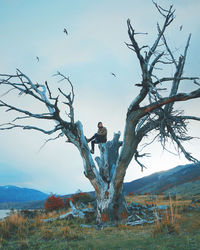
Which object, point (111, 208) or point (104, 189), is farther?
point (104, 189)

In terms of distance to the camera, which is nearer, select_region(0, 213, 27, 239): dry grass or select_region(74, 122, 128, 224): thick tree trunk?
select_region(0, 213, 27, 239): dry grass

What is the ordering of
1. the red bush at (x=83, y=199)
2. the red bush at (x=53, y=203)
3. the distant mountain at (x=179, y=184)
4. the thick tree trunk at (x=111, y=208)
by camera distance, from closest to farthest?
the thick tree trunk at (x=111, y=208) < the red bush at (x=83, y=199) < the red bush at (x=53, y=203) < the distant mountain at (x=179, y=184)

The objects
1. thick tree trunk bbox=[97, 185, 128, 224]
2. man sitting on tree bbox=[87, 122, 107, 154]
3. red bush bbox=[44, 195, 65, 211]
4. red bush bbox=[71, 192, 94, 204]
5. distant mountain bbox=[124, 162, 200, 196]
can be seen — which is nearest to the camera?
thick tree trunk bbox=[97, 185, 128, 224]

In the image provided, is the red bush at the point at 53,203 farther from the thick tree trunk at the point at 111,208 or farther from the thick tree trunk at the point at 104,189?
the thick tree trunk at the point at 111,208

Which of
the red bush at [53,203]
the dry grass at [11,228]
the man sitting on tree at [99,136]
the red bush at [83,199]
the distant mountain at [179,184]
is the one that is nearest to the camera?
the dry grass at [11,228]

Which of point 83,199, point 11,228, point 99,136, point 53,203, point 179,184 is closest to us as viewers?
point 11,228

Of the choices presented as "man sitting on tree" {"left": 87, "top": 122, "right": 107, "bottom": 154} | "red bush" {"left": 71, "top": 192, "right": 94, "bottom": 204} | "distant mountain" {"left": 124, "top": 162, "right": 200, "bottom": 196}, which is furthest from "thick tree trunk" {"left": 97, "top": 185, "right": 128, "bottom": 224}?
"red bush" {"left": 71, "top": 192, "right": 94, "bottom": 204}

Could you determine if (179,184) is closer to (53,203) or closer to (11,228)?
(53,203)

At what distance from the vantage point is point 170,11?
262 inches

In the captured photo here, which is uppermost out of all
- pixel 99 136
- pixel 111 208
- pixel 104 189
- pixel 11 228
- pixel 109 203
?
pixel 99 136

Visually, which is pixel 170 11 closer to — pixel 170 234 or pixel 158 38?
pixel 158 38

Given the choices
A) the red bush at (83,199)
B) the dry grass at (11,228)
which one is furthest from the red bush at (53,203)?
the dry grass at (11,228)

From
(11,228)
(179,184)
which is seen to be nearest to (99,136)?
(11,228)

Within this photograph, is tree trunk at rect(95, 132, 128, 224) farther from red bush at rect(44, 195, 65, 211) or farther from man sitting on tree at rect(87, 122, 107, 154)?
red bush at rect(44, 195, 65, 211)
